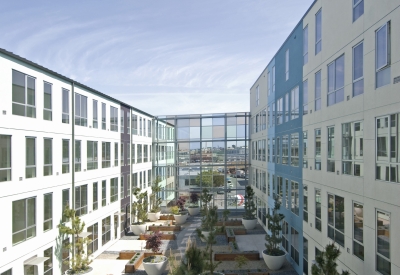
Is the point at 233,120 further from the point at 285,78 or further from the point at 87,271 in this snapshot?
the point at 87,271

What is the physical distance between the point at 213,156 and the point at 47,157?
17.7m

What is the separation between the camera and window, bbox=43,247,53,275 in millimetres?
12602

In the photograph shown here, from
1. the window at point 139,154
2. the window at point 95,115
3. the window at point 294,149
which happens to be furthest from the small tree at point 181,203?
the window at point 294,149

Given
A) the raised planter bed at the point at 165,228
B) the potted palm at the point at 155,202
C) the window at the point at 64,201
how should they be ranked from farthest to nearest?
the potted palm at the point at 155,202
the raised planter bed at the point at 165,228
the window at the point at 64,201

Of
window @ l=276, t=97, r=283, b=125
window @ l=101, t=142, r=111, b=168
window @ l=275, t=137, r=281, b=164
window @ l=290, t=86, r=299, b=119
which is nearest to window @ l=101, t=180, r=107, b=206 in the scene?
window @ l=101, t=142, r=111, b=168

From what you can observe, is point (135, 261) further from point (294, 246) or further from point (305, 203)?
point (305, 203)

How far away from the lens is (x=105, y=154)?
19250 millimetres

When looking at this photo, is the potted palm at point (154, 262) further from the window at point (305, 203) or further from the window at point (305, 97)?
the window at point (305, 97)

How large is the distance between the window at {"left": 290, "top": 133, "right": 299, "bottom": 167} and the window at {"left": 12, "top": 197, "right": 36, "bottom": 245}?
11936 mm

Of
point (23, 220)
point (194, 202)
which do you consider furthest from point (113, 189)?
point (194, 202)

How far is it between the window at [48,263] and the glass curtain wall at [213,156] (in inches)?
672

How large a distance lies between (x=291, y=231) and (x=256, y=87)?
545 inches

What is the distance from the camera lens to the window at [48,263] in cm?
1260

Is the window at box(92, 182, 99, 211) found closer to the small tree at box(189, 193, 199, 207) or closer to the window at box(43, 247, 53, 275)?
the window at box(43, 247, 53, 275)
